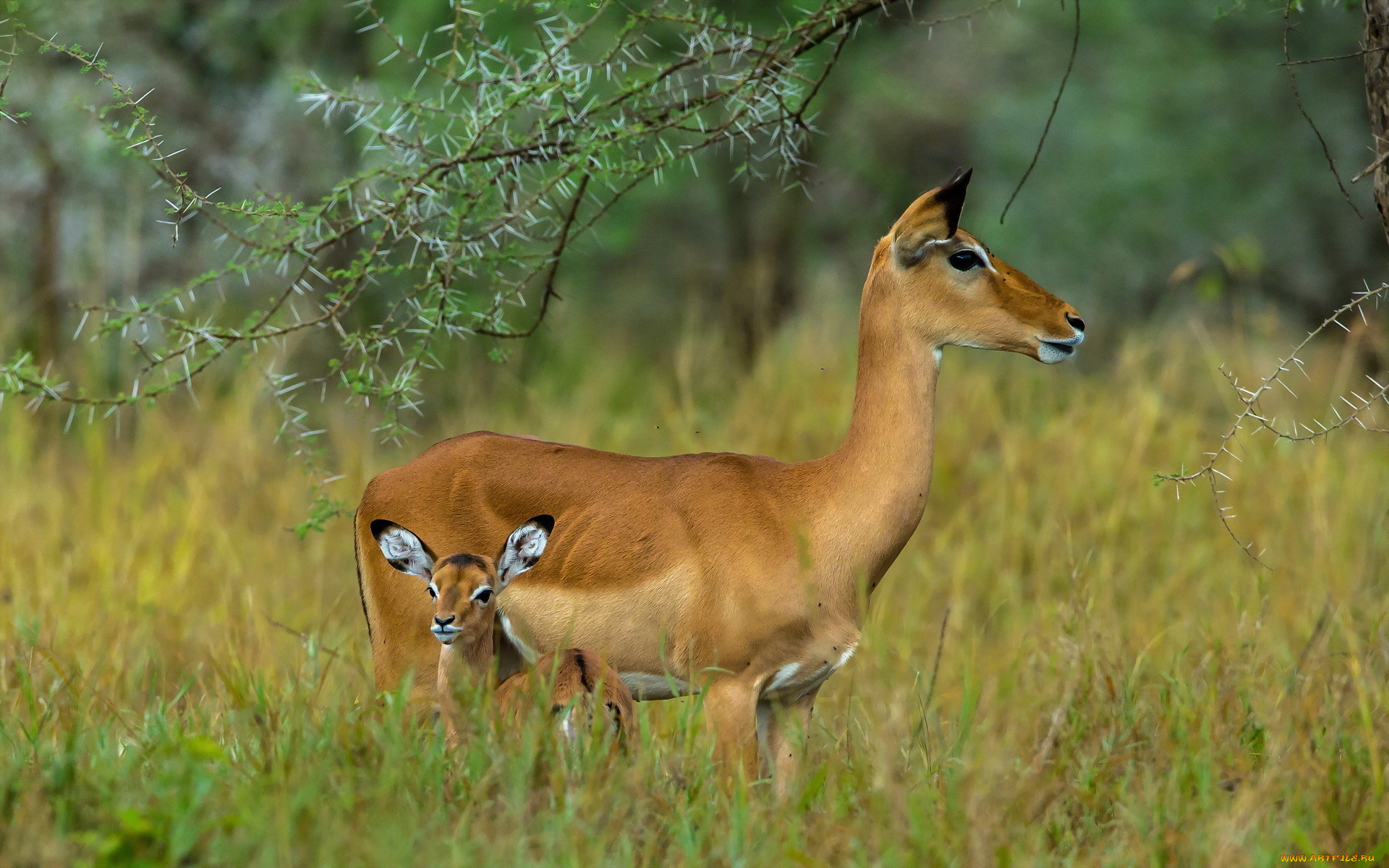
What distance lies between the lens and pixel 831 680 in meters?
6.40

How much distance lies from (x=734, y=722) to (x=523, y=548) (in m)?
0.77

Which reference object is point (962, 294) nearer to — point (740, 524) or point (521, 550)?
point (740, 524)

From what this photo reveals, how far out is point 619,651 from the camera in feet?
13.0

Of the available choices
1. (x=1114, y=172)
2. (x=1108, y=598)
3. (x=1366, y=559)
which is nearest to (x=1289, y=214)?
(x=1114, y=172)

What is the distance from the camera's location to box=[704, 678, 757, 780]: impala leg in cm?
377

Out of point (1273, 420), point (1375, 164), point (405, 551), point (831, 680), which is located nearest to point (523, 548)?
point (405, 551)

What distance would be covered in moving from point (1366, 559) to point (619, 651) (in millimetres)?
4800

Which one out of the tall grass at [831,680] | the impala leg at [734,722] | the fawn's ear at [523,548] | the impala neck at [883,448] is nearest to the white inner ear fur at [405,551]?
the fawn's ear at [523,548]

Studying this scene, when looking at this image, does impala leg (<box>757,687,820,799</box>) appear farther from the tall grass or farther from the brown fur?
the brown fur

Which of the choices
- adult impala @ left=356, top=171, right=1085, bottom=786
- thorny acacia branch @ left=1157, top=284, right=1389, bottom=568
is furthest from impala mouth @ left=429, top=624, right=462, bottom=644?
thorny acacia branch @ left=1157, top=284, right=1389, bottom=568

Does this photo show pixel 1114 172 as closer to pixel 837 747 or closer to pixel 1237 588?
pixel 1237 588

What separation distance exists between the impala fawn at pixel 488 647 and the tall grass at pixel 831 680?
17cm

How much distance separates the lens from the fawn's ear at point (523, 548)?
3895 mm

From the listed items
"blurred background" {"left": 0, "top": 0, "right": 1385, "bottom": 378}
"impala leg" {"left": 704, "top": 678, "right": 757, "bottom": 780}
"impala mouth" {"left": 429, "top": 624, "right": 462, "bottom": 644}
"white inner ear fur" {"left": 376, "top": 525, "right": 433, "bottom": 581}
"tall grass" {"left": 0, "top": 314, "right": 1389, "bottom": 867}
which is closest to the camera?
"tall grass" {"left": 0, "top": 314, "right": 1389, "bottom": 867}
